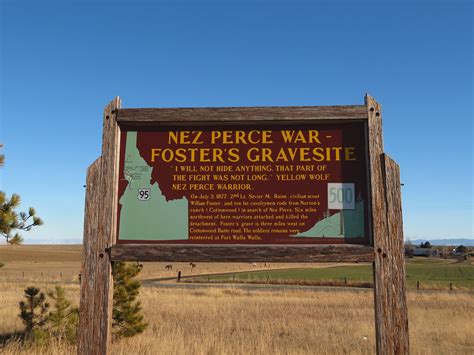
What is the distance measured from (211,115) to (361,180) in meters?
1.96

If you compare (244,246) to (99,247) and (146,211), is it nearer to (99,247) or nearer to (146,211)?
(146,211)

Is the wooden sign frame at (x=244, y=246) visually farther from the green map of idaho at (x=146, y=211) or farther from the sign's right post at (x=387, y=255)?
the green map of idaho at (x=146, y=211)

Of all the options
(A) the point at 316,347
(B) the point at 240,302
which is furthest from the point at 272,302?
(A) the point at 316,347

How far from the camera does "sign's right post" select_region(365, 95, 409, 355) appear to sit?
4691 millimetres

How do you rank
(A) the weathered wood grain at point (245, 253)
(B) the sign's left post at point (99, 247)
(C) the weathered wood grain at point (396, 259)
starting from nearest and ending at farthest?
(C) the weathered wood grain at point (396, 259) → (A) the weathered wood grain at point (245, 253) → (B) the sign's left post at point (99, 247)

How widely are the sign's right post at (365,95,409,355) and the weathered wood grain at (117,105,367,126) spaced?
0.50 m

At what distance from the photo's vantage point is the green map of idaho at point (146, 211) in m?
5.13

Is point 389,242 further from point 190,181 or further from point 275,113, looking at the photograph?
point 190,181

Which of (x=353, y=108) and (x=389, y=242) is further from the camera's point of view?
(x=353, y=108)

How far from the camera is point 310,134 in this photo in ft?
17.1

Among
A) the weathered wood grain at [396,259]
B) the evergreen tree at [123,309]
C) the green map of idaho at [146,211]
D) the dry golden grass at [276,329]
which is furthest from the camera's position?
the evergreen tree at [123,309]

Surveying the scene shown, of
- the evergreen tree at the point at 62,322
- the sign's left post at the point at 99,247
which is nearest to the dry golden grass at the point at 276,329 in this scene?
the evergreen tree at the point at 62,322

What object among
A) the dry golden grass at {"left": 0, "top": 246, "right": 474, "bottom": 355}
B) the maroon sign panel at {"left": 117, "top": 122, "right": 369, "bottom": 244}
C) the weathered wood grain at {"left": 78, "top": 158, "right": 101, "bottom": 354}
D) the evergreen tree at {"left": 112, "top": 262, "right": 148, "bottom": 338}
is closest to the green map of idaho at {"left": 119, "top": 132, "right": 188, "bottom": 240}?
the maroon sign panel at {"left": 117, "top": 122, "right": 369, "bottom": 244}

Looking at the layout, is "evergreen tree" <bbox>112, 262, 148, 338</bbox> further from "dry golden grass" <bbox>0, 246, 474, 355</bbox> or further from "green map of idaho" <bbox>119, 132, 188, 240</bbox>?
"green map of idaho" <bbox>119, 132, 188, 240</bbox>
